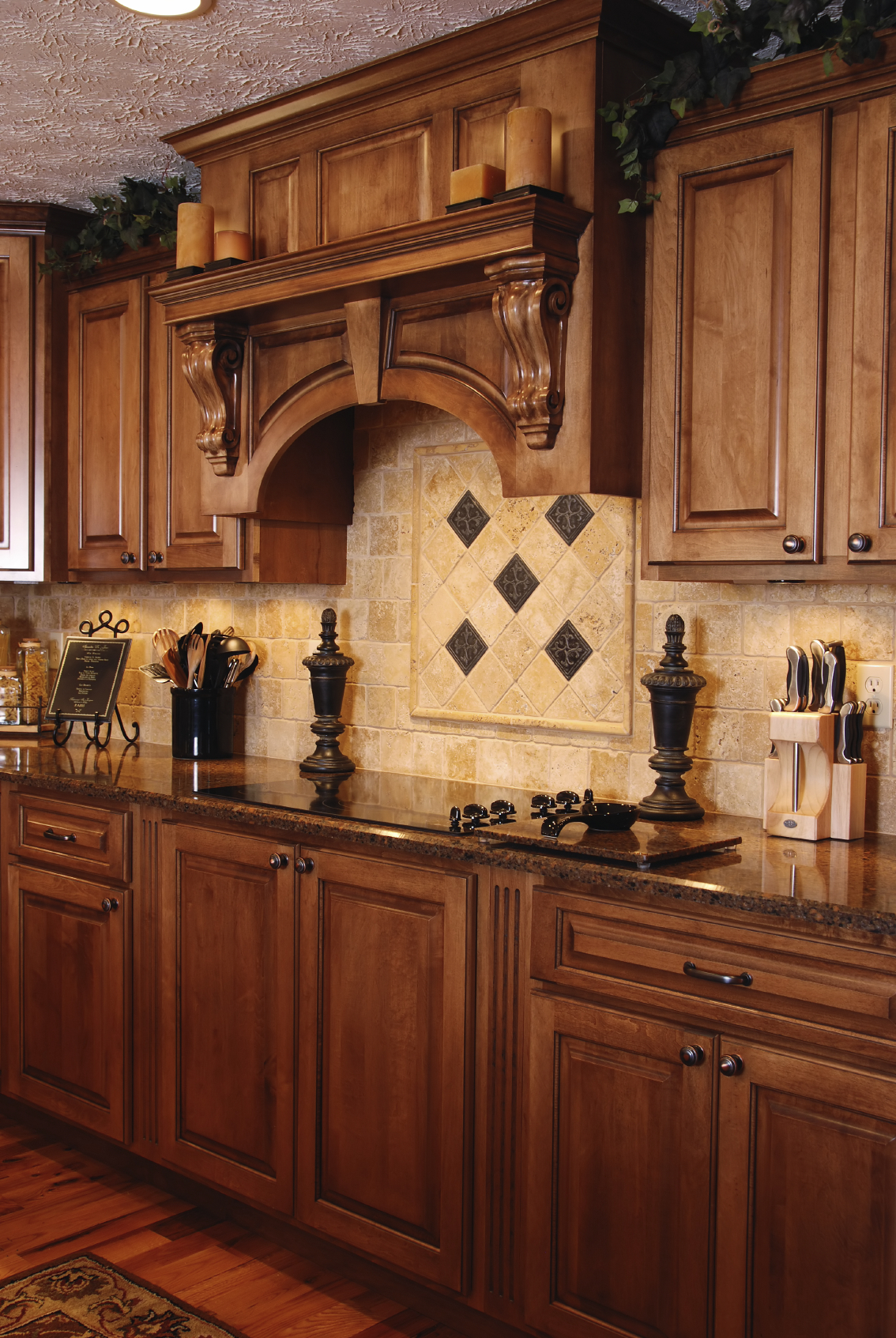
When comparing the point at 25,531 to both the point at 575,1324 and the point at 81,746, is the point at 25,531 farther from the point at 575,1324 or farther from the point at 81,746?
the point at 575,1324

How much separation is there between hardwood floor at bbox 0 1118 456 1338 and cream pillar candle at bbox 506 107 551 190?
2.28 metres

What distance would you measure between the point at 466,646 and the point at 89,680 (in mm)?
1475

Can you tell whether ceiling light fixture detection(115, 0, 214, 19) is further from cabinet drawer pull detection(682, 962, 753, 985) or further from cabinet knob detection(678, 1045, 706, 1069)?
cabinet knob detection(678, 1045, 706, 1069)

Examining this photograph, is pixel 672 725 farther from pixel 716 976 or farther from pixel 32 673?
pixel 32 673

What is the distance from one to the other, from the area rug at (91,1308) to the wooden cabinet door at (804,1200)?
1.12m

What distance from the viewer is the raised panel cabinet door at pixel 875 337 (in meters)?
2.15

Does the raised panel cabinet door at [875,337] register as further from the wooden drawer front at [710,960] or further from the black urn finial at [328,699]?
the black urn finial at [328,699]

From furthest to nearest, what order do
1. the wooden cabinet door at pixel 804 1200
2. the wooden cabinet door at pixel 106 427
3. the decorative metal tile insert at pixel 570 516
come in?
the wooden cabinet door at pixel 106 427
the decorative metal tile insert at pixel 570 516
the wooden cabinet door at pixel 804 1200

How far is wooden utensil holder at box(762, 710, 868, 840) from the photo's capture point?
2340 mm

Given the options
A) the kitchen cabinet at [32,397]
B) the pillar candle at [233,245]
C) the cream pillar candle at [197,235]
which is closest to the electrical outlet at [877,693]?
the pillar candle at [233,245]

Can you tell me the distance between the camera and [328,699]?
326cm

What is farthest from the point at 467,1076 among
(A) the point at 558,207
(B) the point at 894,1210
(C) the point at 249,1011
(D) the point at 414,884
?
(A) the point at 558,207

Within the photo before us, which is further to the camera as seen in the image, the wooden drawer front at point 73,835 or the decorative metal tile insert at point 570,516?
the wooden drawer front at point 73,835

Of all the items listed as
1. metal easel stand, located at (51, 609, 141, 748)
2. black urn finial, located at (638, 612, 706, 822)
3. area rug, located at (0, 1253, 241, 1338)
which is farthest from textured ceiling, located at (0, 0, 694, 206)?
area rug, located at (0, 1253, 241, 1338)
